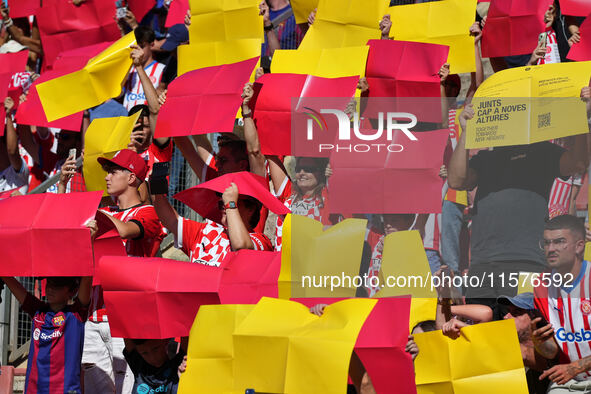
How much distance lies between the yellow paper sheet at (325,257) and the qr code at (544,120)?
4.34 ft

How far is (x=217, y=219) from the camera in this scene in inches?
292

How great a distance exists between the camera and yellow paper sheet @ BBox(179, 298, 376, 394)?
18.8ft

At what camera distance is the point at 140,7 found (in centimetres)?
1041

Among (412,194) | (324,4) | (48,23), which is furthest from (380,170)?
(48,23)

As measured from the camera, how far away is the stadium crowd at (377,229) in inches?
244

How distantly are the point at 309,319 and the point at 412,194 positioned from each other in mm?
1328

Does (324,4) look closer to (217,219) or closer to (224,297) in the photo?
(217,219)

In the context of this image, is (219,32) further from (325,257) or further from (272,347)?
(272,347)

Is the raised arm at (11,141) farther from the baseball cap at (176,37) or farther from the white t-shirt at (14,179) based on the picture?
the baseball cap at (176,37)

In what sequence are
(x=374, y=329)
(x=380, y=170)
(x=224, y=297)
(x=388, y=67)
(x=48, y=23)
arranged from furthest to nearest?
(x=48, y=23)
(x=388, y=67)
(x=380, y=170)
(x=224, y=297)
(x=374, y=329)

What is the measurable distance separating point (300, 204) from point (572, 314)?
90.4 inches

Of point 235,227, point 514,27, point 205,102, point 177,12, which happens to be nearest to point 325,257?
point 235,227

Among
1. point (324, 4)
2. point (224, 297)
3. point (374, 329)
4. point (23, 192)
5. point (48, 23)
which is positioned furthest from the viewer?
point (48, 23)

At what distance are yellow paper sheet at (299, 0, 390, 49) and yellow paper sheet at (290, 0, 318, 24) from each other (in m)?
0.37
